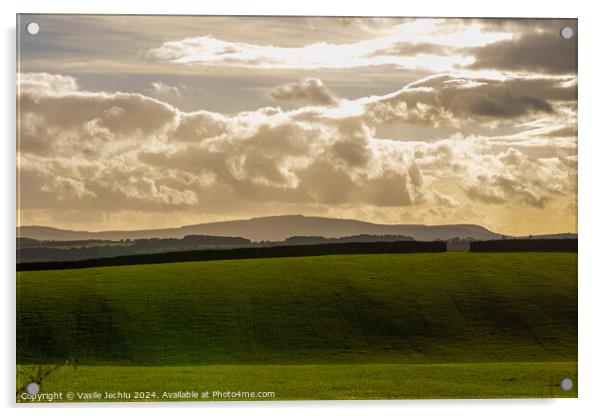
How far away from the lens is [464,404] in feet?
32.2

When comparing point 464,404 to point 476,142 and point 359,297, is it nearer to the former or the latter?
point 359,297

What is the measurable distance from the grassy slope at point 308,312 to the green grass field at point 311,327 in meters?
0.01

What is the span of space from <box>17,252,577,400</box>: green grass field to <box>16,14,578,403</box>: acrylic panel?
0.03 metres

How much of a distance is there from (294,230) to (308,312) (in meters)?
1.13

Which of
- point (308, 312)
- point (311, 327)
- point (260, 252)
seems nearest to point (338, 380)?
point (311, 327)

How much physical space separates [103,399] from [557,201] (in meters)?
5.79

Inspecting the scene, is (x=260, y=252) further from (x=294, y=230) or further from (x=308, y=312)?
(x=308, y=312)

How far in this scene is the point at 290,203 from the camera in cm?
1007

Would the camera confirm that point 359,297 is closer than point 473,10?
No

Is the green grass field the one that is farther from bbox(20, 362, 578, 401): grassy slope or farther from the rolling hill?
the rolling hill

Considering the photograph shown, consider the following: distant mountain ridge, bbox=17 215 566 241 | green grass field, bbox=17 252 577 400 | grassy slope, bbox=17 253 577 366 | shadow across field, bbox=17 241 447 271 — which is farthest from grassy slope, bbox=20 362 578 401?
distant mountain ridge, bbox=17 215 566 241

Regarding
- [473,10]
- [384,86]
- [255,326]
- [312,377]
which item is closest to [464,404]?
[312,377]

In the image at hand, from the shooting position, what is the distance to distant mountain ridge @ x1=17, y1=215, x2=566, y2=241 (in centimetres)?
1002

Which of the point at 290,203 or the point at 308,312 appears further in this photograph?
the point at 308,312
